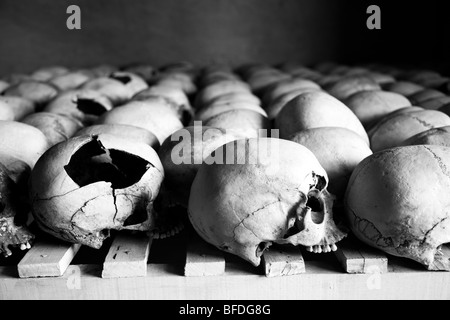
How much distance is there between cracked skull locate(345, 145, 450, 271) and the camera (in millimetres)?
1337

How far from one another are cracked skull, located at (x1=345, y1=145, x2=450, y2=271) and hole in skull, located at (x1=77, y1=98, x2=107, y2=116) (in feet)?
6.03

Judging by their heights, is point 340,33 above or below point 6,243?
above

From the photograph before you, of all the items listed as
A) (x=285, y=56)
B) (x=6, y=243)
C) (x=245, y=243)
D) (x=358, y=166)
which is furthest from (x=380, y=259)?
(x=285, y=56)

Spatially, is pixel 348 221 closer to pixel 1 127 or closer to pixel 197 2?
pixel 1 127

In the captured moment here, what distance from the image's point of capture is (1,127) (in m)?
1.88

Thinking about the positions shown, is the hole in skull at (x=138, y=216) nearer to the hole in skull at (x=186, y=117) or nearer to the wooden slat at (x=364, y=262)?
the wooden slat at (x=364, y=262)

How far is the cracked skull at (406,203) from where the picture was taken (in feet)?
4.39

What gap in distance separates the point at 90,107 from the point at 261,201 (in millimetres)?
1803

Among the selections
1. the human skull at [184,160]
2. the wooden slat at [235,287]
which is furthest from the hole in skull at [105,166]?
the wooden slat at [235,287]

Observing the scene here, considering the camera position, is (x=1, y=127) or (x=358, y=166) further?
(x=1, y=127)

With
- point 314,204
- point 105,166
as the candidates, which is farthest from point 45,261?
point 314,204

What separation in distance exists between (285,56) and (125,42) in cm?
195

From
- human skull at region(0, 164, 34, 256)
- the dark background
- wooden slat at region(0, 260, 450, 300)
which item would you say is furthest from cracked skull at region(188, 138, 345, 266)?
the dark background

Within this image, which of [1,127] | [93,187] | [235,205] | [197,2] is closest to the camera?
[235,205]
